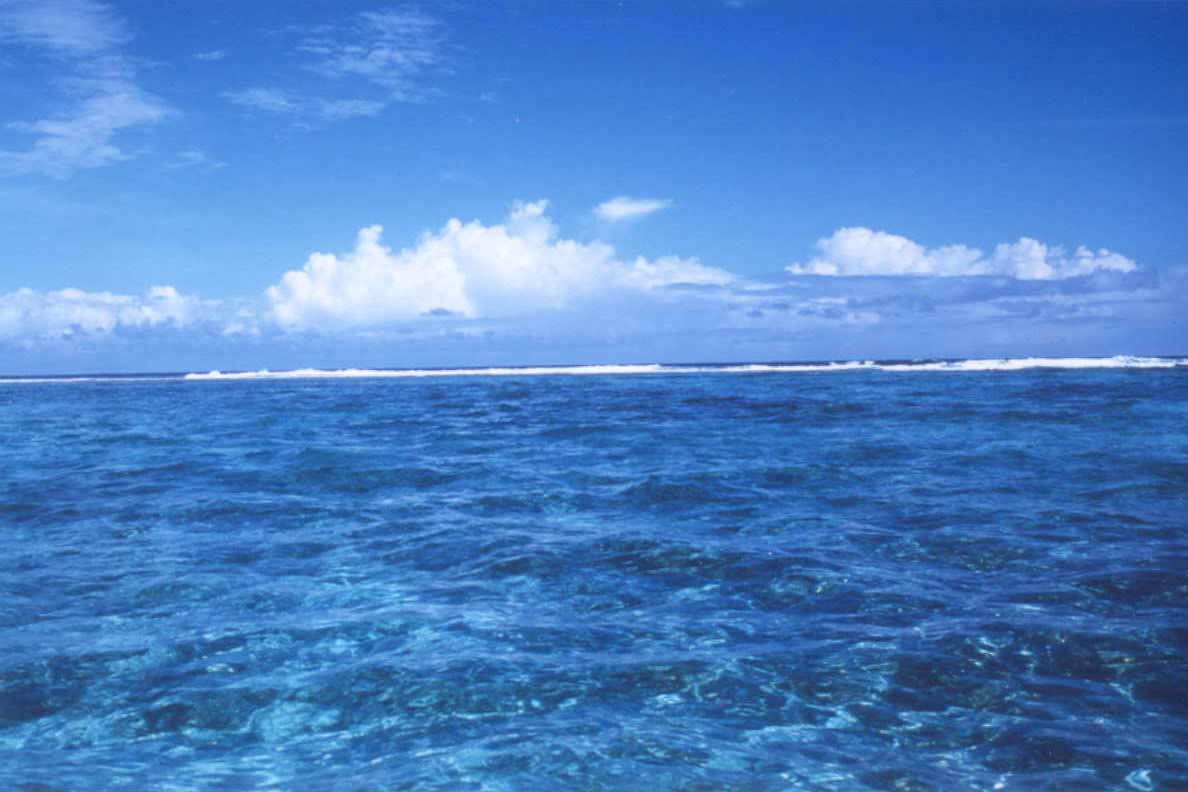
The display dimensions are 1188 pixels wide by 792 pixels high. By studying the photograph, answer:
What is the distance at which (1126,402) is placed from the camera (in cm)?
3191

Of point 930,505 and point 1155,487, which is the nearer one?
point 930,505

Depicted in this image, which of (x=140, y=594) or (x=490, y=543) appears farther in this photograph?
(x=490, y=543)

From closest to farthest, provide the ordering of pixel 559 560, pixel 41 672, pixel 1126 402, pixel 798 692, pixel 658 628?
1. pixel 798 692
2. pixel 41 672
3. pixel 658 628
4. pixel 559 560
5. pixel 1126 402

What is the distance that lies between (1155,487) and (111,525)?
62.0 ft

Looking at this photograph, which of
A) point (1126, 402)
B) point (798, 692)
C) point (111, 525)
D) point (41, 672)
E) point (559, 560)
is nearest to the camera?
point (798, 692)

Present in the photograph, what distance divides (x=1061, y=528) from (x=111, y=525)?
50.9 feet

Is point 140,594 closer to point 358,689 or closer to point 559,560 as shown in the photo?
point 358,689

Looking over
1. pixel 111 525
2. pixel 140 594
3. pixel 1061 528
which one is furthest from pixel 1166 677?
pixel 111 525

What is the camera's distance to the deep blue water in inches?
228

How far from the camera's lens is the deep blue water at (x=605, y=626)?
19.0 feet

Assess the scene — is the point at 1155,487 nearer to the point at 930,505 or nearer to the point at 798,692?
the point at 930,505

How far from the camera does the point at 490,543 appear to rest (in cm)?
1190

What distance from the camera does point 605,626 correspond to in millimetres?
8305

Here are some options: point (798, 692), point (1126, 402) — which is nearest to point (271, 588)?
point (798, 692)
